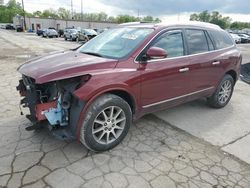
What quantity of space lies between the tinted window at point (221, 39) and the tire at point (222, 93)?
26.5 inches

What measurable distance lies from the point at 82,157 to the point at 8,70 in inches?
248

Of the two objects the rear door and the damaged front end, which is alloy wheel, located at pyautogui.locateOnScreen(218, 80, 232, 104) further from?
the damaged front end

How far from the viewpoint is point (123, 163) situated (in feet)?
9.66

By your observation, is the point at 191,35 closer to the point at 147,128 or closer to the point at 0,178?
the point at 147,128

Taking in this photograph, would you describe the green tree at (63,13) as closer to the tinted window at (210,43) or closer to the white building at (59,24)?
the white building at (59,24)

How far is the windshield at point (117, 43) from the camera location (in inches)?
134

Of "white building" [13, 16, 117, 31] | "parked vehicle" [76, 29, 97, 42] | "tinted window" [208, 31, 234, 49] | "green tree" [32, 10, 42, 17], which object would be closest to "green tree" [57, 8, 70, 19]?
"green tree" [32, 10, 42, 17]

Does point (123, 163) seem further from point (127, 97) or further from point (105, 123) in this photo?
point (127, 97)

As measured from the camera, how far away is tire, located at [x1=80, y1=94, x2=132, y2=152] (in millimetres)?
2891

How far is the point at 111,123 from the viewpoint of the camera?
10.4 ft

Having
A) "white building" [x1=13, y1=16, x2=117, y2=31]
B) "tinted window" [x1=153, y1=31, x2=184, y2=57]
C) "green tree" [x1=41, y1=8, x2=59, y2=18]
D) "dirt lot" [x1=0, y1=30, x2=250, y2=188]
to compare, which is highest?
"green tree" [x1=41, y1=8, x2=59, y2=18]

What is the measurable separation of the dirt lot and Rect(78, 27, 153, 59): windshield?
1.34m

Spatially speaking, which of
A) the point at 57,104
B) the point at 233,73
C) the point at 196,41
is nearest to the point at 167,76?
the point at 196,41

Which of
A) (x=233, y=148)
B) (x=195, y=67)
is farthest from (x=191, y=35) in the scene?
(x=233, y=148)
